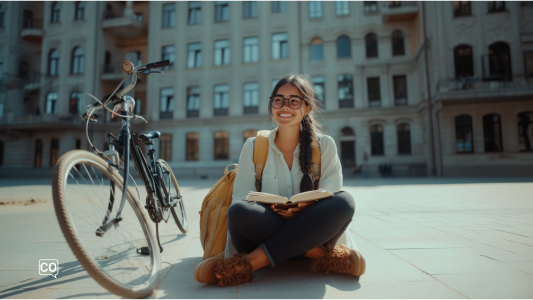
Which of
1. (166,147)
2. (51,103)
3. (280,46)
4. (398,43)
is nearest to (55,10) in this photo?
(51,103)

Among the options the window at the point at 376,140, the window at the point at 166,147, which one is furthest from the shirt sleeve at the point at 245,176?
the window at the point at 166,147

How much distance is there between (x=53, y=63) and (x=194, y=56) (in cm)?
1218

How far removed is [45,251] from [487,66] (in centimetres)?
2170

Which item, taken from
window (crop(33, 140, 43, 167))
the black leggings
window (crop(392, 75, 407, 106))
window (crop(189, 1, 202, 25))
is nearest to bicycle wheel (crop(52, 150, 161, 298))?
the black leggings

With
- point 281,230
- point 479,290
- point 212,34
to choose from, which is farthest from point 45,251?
point 212,34

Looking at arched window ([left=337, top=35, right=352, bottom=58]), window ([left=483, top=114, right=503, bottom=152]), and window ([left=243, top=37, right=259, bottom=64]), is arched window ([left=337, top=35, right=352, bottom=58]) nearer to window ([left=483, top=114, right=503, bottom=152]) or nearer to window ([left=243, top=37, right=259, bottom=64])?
window ([left=243, top=37, right=259, bottom=64])

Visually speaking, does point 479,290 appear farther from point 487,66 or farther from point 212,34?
point 212,34

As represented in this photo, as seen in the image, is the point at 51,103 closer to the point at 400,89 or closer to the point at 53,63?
the point at 53,63

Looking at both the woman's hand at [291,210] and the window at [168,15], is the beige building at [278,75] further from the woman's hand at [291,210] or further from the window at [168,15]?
the woman's hand at [291,210]

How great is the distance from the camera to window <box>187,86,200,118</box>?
23562 millimetres

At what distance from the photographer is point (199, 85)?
23.6m

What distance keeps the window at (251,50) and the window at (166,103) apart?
21.8 ft

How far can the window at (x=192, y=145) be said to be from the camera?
23172mm

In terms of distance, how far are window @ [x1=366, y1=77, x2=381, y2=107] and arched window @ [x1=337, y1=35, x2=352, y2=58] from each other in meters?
2.69
